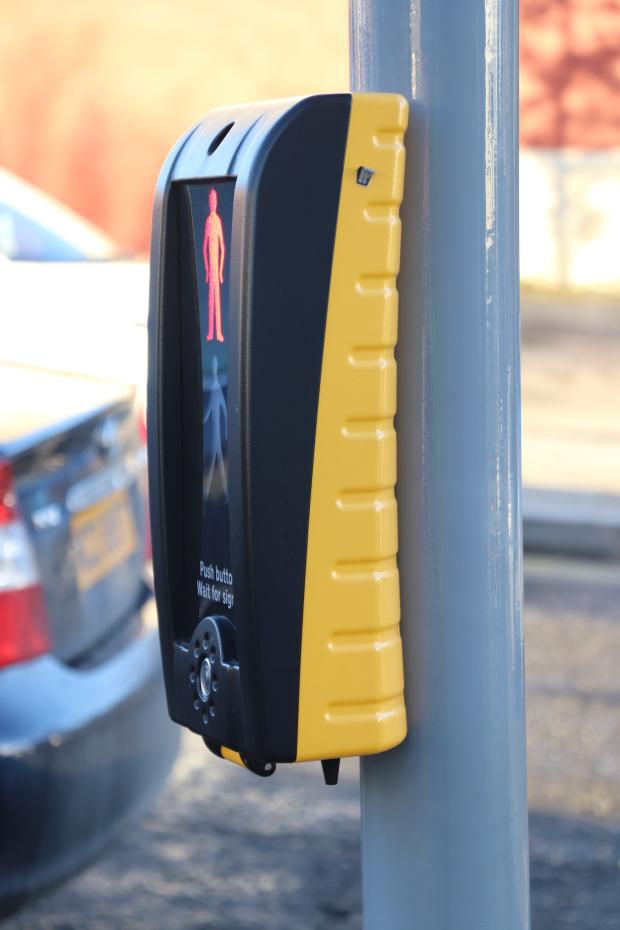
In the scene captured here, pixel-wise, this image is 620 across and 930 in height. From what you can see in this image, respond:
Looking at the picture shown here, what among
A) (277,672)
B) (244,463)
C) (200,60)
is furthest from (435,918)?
(200,60)

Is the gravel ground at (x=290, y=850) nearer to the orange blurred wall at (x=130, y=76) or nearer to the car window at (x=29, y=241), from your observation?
the car window at (x=29, y=241)

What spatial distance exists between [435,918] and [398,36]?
3.00 feet

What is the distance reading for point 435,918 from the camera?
1.57 meters

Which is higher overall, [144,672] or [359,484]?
[359,484]

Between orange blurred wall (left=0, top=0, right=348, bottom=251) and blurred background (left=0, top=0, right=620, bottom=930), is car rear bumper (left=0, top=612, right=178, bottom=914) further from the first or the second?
orange blurred wall (left=0, top=0, right=348, bottom=251)

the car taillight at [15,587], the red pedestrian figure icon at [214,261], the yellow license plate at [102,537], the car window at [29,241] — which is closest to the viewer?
the red pedestrian figure icon at [214,261]

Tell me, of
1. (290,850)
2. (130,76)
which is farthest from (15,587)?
(130,76)

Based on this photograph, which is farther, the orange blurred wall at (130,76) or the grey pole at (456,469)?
the orange blurred wall at (130,76)

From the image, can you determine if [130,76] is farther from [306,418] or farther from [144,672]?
[306,418]

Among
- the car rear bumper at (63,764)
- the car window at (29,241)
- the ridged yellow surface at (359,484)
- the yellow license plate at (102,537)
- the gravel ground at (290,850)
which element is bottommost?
the gravel ground at (290,850)

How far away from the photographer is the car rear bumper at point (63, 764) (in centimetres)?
279

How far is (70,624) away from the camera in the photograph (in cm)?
309

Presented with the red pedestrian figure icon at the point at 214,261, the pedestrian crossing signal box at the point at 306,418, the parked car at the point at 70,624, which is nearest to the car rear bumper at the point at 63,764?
the parked car at the point at 70,624

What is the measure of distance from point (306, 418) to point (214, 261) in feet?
0.75
